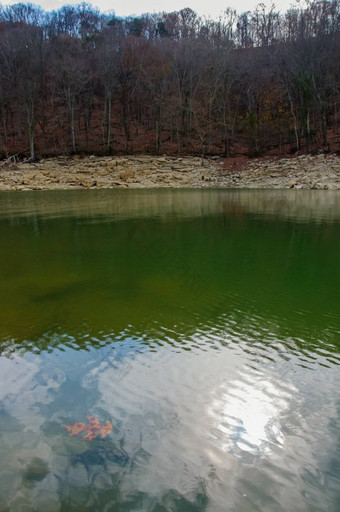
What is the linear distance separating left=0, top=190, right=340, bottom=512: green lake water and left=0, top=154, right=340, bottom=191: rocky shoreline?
2719 centimetres

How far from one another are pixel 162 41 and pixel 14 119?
24.9 meters

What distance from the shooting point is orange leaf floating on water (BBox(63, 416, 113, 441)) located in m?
3.21

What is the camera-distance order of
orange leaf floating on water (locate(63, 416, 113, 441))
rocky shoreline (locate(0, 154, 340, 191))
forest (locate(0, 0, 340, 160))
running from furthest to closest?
1. forest (locate(0, 0, 340, 160))
2. rocky shoreline (locate(0, 154, 340, 191))
3. orange leaf floating on water (locate(63, 416, 113, 441))

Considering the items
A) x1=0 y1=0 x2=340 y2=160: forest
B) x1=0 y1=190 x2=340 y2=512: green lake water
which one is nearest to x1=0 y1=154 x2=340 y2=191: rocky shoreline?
x1=0 y1=0 x2=340 y2=160: forest

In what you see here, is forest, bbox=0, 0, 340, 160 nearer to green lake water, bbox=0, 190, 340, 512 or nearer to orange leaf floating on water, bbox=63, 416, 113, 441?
green lake water, bbox=0, 190, 340, 512

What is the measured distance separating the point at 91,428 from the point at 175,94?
52674mm

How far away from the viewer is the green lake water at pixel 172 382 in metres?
2.71

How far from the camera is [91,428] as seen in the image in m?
3.29

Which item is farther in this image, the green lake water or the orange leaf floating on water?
the orange leaf floating on water

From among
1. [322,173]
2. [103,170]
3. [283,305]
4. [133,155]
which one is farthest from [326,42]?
[283,305]

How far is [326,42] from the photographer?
1763 inches

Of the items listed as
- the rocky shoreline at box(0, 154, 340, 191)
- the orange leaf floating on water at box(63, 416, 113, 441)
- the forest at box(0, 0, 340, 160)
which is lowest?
the orange leaf floating on water at box(63, 416, 113, 441)

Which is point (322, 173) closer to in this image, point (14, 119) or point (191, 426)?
point (191, 426)

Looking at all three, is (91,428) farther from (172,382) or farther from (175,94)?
(175,94)
